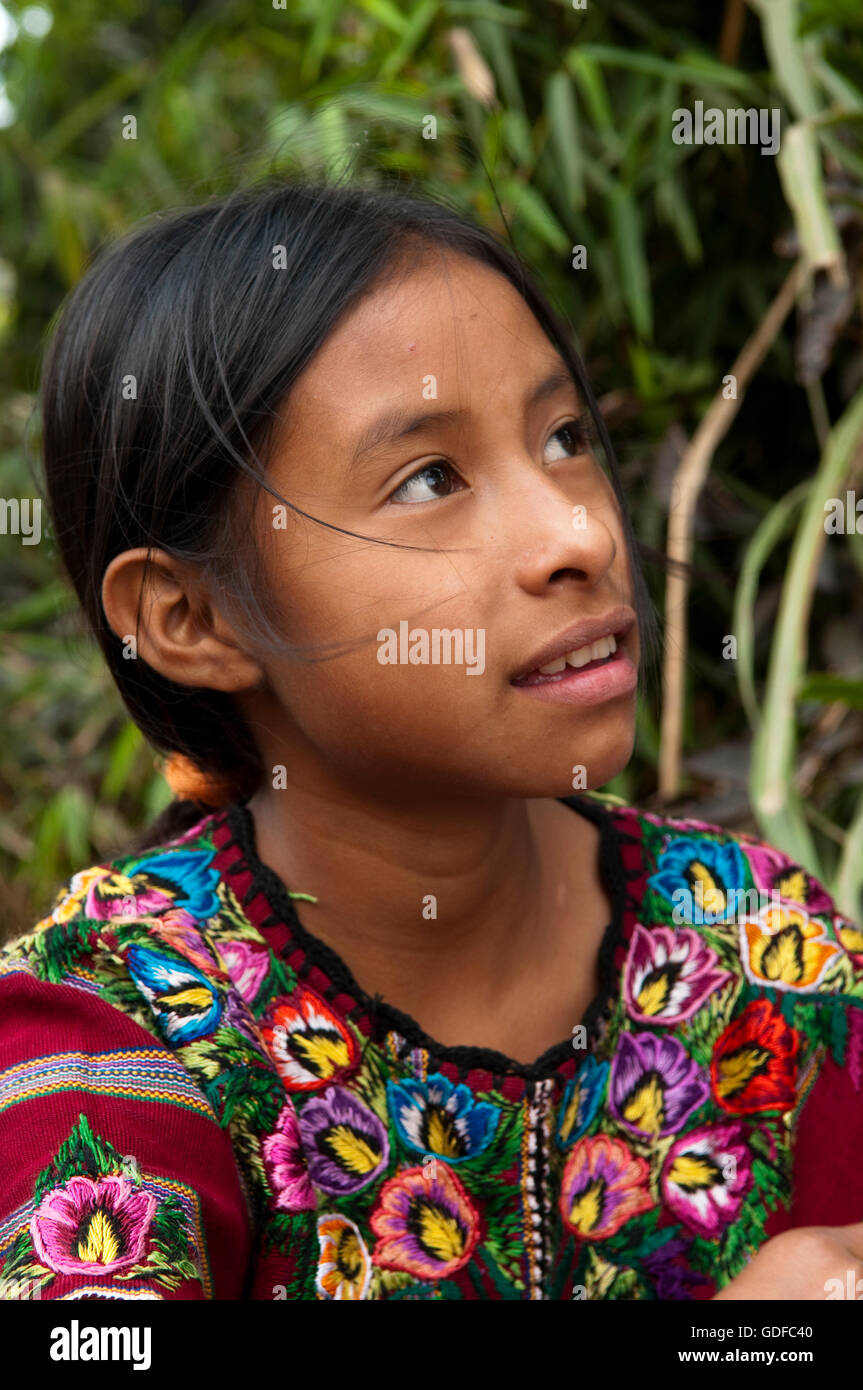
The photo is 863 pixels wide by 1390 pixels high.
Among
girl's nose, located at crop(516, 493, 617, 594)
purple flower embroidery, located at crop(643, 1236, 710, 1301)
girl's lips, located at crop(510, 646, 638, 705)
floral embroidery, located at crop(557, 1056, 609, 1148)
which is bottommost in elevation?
purple flower embroidery, located at crop(643, 1236, 710, 1301)

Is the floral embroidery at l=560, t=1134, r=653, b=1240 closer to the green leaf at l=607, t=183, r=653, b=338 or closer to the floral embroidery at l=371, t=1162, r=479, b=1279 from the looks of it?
the floral embroidery at l=371, t=1162, r=479, b=1279

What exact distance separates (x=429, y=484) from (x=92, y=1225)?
444 mm

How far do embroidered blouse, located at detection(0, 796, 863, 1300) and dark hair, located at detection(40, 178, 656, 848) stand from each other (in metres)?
0.20

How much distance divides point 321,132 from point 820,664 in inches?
34.6

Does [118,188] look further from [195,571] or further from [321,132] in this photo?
[195,571]

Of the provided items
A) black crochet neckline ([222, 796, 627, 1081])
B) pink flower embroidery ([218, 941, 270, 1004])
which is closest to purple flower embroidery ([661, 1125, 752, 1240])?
black crochet neckline ([222, 796, 627, 1081])

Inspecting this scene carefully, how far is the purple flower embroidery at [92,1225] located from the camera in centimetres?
66

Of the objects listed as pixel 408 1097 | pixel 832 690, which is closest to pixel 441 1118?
pixel 408 1097

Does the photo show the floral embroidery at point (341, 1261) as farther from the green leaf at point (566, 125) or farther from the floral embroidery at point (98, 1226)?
the green leaf at point (566, 125)

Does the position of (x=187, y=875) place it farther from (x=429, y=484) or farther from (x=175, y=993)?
(x=429, y=484)

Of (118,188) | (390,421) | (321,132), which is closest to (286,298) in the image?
(390,421)

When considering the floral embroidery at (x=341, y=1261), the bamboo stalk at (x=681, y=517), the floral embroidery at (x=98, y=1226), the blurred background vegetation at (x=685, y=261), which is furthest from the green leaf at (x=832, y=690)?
the floral embroidery at (x=98, y=1226)

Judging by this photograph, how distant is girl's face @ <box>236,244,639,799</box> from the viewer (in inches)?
30.6

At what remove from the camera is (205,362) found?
0.86 meters
